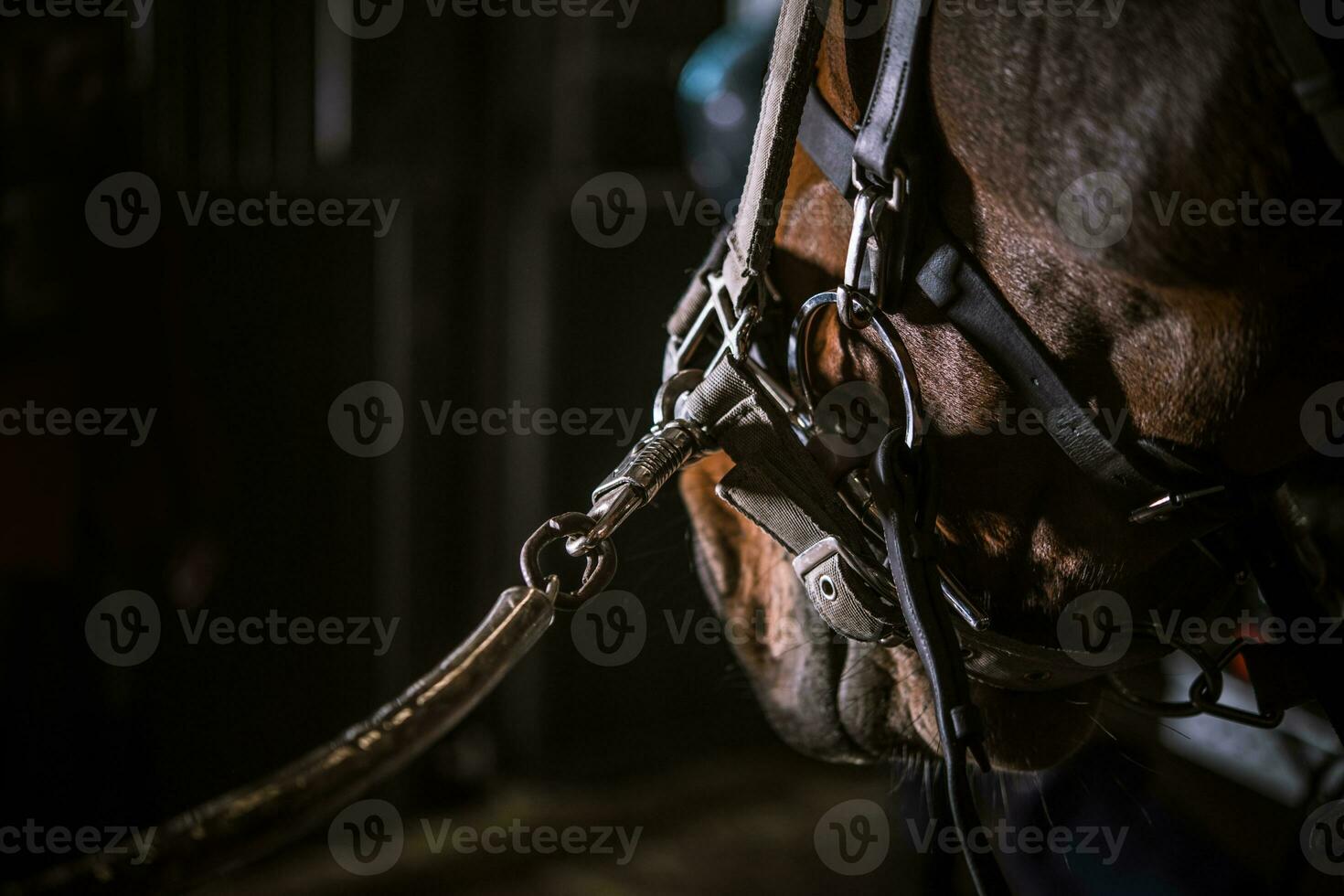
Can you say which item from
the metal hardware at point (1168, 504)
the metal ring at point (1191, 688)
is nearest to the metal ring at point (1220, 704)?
the metal ring at point (1191, 688)

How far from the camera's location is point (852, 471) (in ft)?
2.12

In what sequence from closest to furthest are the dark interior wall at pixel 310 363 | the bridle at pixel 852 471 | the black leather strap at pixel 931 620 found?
1. the bridle at pixel 852 471
2. the black leather strap at pixel 931 620
3. the dark interior wall at pixel 310 363

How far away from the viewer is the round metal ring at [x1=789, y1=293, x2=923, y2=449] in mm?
591

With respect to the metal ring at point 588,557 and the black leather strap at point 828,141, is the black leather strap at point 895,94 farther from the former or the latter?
the metal ring at point 588,557

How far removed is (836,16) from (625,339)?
66.6 inches

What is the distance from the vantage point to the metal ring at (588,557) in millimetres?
569

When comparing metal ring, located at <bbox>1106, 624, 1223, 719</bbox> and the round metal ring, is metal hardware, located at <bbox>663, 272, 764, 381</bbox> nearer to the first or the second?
the round metal ring

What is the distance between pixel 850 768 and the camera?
2.49 metres

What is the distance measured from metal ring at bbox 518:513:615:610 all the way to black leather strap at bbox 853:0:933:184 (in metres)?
0.30

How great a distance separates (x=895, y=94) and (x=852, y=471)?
258 mm

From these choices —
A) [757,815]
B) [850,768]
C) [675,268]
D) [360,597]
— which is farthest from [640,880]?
[675,268]

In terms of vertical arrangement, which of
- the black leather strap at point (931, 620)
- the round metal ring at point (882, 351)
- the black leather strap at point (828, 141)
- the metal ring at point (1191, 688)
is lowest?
the metal ring at point (1191, 688)

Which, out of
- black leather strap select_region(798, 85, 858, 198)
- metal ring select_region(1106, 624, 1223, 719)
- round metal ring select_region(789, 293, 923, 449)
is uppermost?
black leather strap select_region(798, 85, 858, 198)

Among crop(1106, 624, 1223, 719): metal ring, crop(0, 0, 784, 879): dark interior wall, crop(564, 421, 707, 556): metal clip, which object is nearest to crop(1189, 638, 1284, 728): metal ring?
crop(1106, 624, 1223, 719): metal ring
